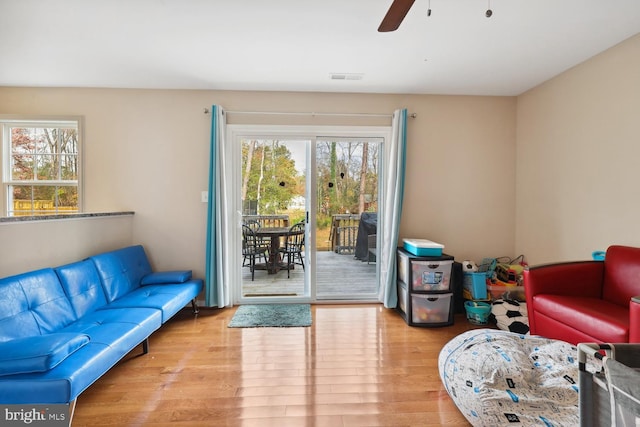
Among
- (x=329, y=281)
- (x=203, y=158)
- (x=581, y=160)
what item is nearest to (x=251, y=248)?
(x=329, y=281)

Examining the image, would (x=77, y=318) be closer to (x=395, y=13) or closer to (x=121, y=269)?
(x=121, y=269)

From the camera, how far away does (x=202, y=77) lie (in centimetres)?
286

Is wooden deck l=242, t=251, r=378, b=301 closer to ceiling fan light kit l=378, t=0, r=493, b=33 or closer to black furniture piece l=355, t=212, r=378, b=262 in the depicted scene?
black furniture piece l=355, t=212, r=378, b=262

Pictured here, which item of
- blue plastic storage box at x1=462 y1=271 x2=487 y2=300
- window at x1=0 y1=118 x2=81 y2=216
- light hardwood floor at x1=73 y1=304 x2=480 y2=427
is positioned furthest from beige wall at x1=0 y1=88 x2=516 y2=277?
light hardwood floor at x1=73 y1=304 x2=480 y2=427

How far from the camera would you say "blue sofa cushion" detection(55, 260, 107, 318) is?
2.09 metres

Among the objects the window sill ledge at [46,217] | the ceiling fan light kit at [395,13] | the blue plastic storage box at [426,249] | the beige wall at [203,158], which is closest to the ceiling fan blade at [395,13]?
the ceiling fan light kit at [395,13]

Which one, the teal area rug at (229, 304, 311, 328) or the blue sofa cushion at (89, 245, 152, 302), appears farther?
the teal area rug at (229, 304, 311, 328)

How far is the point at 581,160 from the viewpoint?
8.41ft

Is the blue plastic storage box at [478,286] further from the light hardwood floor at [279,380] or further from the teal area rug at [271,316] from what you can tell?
→ the teal area rug at [271,316]

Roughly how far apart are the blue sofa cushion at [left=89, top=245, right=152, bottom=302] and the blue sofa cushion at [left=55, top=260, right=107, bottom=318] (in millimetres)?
57

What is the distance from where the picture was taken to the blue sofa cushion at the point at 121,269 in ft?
8.03

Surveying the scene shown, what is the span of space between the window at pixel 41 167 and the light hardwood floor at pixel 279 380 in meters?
2.07

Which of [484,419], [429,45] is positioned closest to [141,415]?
[484,419]

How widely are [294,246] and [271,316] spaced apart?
0.90 m
